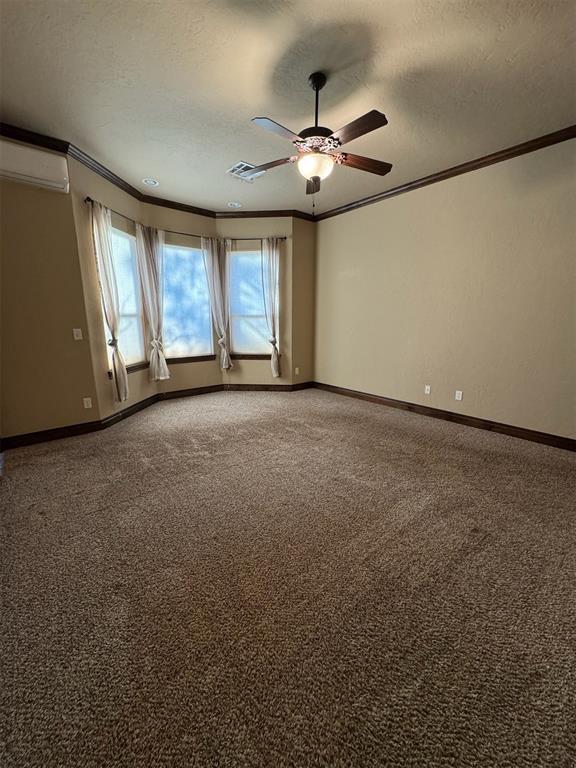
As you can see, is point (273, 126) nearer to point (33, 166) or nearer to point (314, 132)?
point (314, 132)

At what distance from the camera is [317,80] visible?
2236 millimetres

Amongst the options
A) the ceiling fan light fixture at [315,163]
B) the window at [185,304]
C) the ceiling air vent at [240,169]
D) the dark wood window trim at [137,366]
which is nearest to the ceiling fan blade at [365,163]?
the ceiling fan light fixture at [315,163]

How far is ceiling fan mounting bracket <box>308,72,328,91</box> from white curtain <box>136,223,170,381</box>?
2979 millimetres

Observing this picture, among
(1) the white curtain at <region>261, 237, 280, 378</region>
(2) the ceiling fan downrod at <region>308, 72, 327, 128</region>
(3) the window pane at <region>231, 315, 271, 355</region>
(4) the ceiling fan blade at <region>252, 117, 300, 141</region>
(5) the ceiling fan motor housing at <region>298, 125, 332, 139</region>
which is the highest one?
(2) the ceiling fan downrod at <region>308, 72, 327, 128</region>

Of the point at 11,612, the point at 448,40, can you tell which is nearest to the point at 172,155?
the point at 448,40

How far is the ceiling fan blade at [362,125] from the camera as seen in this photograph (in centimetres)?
191

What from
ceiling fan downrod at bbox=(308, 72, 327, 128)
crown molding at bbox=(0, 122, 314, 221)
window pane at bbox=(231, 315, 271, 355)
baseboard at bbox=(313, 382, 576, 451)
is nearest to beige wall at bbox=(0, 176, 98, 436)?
crown molding at bbox=(0, 122, 314, 221)

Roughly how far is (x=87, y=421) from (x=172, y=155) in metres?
3.00

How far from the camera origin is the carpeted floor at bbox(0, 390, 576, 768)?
→ 40.6 inches

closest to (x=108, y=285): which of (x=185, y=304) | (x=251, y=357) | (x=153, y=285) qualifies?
(x=153, y=285)

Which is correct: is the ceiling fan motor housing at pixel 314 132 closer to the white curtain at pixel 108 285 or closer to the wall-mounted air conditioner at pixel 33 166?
the wall-mounted air conditioner at pixel 33 166

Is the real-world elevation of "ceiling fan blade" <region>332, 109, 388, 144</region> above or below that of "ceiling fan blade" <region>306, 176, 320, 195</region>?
above

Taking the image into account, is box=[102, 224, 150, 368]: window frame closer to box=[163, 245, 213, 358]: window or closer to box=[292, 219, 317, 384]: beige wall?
box=[163, 245, 213, 358]: window

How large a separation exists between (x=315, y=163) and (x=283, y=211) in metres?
2.94
